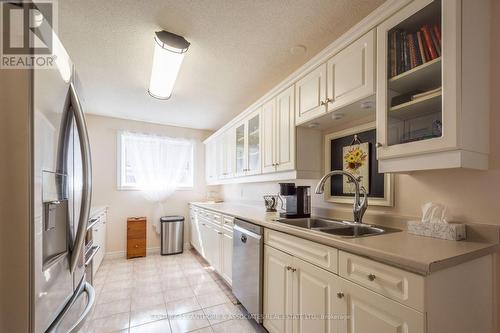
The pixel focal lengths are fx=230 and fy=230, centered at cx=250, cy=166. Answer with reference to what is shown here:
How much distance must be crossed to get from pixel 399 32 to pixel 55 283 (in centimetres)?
195

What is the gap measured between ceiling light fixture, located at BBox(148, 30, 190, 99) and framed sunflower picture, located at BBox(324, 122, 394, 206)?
1.47 m

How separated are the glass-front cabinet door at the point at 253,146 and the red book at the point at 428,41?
5.35ft

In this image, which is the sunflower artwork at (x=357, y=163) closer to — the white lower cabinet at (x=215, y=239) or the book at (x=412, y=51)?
the book at (x=412, y=51)

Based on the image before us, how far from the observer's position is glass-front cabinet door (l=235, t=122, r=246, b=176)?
3.03 m

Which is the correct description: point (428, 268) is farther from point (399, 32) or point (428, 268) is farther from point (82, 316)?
point (82, 316)

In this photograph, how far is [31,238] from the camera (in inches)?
26.1

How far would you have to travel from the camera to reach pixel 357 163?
6.08 feet

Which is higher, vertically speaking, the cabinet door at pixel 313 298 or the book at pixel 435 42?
the book at pixel 435 42

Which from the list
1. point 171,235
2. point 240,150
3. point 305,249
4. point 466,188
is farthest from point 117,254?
point 466,188

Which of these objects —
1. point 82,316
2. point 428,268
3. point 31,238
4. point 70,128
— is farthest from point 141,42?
point 428,268

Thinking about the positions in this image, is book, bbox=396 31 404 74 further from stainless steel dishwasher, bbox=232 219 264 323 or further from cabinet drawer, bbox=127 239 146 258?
cabinet drawer, bbox=127 239 146 258

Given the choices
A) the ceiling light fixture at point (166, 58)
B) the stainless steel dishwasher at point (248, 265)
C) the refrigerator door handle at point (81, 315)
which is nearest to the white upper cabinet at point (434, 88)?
the stainless steel dishwasher at point (248, 265)

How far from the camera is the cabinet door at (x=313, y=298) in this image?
1.21m

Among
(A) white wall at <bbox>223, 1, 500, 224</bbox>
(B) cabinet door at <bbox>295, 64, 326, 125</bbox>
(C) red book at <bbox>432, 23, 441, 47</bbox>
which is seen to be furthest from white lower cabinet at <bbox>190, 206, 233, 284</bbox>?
(C) red book at <bbox>432, 23, 441, 47</bbox>
